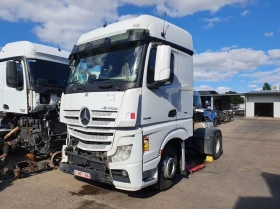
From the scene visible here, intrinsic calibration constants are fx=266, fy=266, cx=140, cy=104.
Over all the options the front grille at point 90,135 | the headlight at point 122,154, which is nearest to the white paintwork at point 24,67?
the front grille at point 90,135

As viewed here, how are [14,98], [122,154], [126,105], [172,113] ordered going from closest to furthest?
[126,105] → [122,154] → [172,113] → [14,98]

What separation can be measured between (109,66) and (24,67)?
12.5ft

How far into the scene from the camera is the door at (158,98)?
4.78 metres

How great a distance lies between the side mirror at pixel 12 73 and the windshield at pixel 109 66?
2622 mm

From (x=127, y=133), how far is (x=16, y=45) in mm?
5549

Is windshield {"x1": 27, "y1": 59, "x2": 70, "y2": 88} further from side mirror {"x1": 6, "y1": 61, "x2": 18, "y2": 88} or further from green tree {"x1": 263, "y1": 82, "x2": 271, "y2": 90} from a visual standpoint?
green tree {"x1": 263, "y1": 82, "x2": 271, "y2": 90}

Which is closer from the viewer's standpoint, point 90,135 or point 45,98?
point 90,135

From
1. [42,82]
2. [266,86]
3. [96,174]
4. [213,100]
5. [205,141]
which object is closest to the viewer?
[96,174]

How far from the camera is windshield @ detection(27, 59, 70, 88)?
7.65 m

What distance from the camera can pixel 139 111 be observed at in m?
4.64

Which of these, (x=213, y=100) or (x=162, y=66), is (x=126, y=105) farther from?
(x=213, y=100)

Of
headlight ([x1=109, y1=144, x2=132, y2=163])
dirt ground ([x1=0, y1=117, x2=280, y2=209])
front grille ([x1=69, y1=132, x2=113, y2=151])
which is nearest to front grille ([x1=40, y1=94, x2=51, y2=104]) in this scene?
dirt ground ([x1=0, y1=117, x2=280, y2=209])

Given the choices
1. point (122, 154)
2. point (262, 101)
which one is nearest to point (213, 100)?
point (262, 101)

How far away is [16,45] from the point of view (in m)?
8.13
